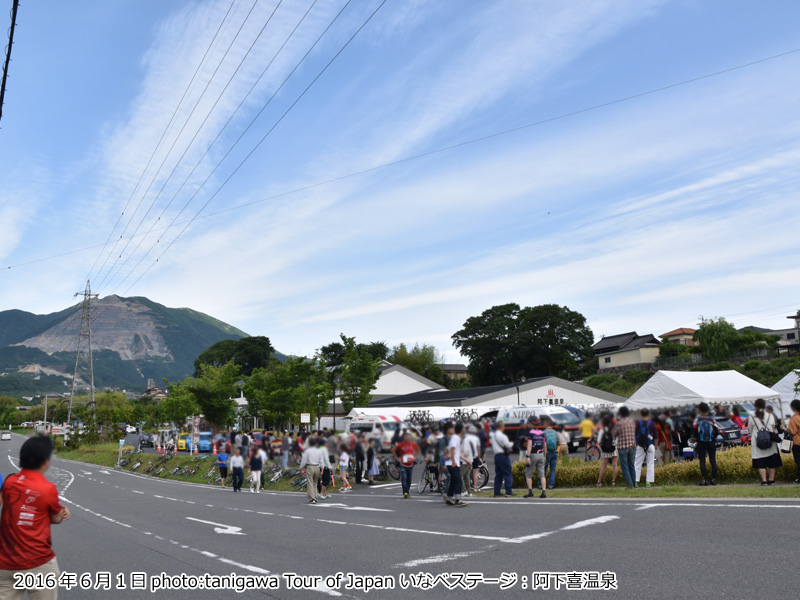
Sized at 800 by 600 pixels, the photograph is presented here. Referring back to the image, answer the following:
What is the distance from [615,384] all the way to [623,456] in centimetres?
5265

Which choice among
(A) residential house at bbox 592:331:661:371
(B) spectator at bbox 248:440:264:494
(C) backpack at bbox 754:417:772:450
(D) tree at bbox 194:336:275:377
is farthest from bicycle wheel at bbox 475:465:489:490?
(D) tree at bbox 194:336:275:377

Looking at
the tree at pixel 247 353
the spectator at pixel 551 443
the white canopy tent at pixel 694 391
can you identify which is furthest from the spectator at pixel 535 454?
the tree at pixel 247 353

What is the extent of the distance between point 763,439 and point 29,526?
42.8ft

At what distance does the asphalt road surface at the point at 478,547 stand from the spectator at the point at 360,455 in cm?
735

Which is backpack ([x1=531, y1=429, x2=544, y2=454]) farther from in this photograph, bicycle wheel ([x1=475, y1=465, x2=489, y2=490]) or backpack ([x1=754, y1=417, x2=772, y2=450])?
backpack ([x1=754, y1=417, x2=772, y2=450])

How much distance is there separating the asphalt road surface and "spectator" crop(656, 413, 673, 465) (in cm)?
485

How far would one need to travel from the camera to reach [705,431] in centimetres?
1388

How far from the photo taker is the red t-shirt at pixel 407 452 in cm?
1727

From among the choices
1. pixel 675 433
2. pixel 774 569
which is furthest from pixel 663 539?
pixel 675 433

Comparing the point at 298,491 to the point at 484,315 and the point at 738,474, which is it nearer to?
the point at 738,474

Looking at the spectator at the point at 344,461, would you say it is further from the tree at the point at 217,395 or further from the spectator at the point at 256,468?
the tree at the point at 217,395

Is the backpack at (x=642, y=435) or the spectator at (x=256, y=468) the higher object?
the backpack at (x=642, y=435)

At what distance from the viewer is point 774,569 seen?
6539mm

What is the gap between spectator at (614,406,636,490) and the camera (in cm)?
1413
